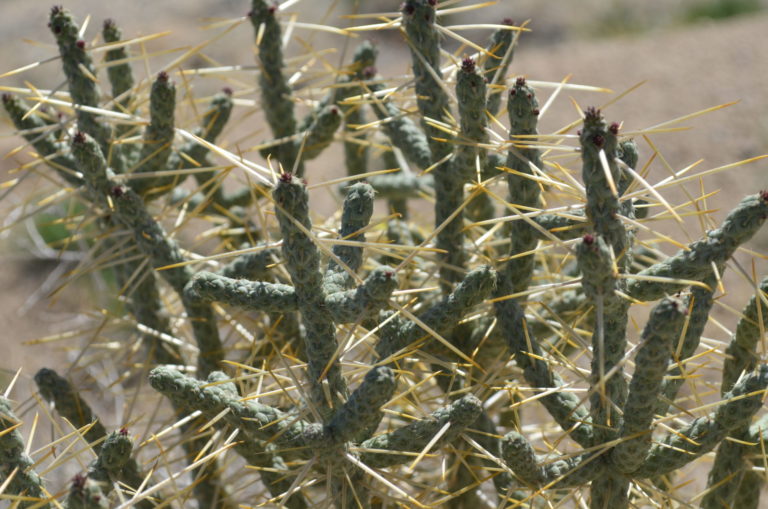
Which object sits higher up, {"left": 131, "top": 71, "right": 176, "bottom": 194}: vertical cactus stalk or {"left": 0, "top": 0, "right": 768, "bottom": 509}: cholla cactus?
{"left": 131, "top": 71, "right": 176, "bottom": 194}: vertical cactus stalk

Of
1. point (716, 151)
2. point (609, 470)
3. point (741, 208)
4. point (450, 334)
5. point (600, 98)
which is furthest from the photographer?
point (600, 98)

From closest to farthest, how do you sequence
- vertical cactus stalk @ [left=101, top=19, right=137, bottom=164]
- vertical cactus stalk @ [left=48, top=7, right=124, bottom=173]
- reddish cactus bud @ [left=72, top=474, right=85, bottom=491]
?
1. reddish cactus bud @ [left=72, top=474, right=85, bottom=491]
2. vertical cactus stalk @ [left=48, top=7, right=124, bottom=173]
3. vertical cactus stalk @ [left=101, top=19, right=137, bottom=164]

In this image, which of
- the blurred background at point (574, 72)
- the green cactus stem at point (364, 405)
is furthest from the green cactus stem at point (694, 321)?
the blurred background at point (574, 72)

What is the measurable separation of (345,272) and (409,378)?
25.9 inches

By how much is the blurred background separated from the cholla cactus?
56cm

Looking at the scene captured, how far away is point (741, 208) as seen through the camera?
1466 millimetres

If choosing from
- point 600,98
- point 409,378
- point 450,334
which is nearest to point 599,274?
point 450,334

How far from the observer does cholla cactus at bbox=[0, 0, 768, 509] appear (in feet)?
4.85

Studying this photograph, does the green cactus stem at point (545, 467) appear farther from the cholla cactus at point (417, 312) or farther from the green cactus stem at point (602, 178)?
the green cactus stem at point (602, 178)

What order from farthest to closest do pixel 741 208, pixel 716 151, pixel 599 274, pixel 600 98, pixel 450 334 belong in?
pixel 600 98, pixel 716 151, pixel 450 334, pixel 741 208, pixel 599 274

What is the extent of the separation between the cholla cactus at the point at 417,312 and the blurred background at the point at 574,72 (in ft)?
1.84

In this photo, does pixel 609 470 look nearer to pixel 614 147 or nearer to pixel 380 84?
pixel 614 147

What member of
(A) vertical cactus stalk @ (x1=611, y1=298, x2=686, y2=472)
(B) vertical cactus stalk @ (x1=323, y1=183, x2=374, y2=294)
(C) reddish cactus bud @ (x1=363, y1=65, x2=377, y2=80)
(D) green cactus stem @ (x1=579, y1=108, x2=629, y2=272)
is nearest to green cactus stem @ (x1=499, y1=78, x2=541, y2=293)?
(D) green cactus stem @ (x1=579, y1=108, x2=629, y2=272)

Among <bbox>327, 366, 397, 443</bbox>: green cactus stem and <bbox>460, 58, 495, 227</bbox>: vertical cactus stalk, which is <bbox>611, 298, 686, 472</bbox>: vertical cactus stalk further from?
<bbox>460, 58, 495, 227</bbox>: vertical cactus stalk
